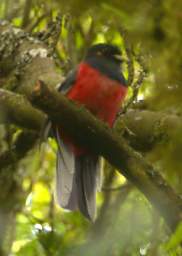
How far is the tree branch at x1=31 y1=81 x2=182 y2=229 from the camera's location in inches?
70.3

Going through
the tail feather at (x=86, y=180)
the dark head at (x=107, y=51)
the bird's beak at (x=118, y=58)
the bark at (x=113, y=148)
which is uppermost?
the bark at (x=113, y=148)

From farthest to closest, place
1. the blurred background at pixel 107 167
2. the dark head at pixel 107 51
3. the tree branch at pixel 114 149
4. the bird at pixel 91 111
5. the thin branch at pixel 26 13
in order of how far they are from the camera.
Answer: the thin branch at pixel 26 13 → the dark head at pixel 107 51 → the bird at pixel 91 111 → the tree branch at pixel 114 149 → the blurred background at pixel 107 167

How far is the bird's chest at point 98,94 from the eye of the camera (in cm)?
342

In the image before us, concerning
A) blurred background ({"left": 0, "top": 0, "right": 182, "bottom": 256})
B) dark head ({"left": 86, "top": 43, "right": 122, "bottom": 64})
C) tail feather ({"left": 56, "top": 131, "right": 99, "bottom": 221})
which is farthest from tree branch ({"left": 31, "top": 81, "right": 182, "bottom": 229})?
dark head ({"left": 86, "top": 43, "right": 122, "bottom": 64})

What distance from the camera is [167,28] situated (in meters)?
0.82

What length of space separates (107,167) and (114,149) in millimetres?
2038

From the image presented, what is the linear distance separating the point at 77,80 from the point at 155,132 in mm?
617

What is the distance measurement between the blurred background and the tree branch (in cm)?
16

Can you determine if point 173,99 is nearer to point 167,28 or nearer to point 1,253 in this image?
point 167,28

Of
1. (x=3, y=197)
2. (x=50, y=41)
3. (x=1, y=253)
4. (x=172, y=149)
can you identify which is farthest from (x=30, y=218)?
(x=172, y=149)

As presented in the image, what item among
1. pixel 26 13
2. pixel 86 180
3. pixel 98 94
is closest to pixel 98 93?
pixel 98 94

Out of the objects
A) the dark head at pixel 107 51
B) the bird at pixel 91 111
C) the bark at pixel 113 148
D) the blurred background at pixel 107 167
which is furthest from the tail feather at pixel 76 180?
the bark at pixel 113 148

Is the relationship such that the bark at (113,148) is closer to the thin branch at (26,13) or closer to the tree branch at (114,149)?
the tree branch at (114,149)

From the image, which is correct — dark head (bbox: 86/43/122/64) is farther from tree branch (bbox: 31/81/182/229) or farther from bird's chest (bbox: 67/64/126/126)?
tree branch (bbox: 31/81/182/229)
